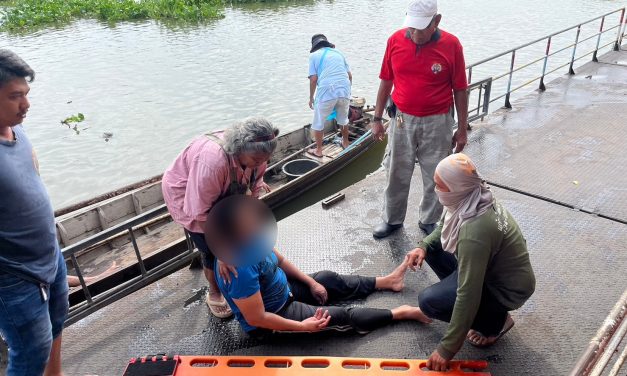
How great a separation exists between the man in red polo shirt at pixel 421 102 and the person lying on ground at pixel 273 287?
31.9 inches

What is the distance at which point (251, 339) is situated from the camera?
9.90 feet

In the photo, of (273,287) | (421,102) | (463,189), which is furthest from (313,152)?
(463,189)

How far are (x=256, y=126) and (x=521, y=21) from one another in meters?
22.2

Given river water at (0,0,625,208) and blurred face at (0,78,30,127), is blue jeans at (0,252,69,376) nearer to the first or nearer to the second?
blurred face at (0,78,30,127)

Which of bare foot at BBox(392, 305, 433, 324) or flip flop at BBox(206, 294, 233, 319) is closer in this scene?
bare foot at BBox(392, 305, 433, 324)

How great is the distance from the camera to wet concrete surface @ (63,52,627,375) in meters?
2.90

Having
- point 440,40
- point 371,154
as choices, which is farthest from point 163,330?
point 371,154

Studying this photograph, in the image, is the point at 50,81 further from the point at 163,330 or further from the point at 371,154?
the point at 163,330

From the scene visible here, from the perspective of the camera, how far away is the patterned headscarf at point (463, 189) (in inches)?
91.8

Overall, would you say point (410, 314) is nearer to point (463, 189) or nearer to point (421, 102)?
point (463, 189)

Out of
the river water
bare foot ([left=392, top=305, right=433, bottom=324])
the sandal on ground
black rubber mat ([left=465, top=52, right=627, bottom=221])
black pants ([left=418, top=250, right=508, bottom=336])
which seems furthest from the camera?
the river water

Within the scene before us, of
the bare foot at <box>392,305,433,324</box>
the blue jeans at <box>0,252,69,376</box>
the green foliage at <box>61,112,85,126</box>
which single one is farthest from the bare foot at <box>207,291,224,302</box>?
the green foliage at <box>61,112,85,126</box>

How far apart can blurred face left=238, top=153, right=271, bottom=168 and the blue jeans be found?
1.17 metres

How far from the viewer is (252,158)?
7.66ft
